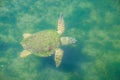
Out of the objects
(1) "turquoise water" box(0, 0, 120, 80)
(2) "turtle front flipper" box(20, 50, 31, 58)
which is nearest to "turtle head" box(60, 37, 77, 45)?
(1) "turquoise water" box(0, 0, 120, 80)

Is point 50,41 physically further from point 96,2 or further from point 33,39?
point 96,2

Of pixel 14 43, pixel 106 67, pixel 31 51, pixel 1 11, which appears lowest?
pixel 106 67

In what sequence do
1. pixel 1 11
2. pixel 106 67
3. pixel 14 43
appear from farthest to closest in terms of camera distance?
pixel 1 11
pixel 14 43
pixel 106 67

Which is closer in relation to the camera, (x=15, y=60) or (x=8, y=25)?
(x=15, y=60)

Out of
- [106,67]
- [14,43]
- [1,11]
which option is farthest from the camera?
[1,11]

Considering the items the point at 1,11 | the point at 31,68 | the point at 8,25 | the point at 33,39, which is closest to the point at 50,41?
the point at 33,39

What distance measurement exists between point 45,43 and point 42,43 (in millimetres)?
43

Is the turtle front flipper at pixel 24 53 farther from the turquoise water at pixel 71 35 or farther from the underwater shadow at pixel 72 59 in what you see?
the underwater shadow at pixel 72 59

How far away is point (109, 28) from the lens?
139 inches

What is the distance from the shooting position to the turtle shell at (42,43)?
310 cm

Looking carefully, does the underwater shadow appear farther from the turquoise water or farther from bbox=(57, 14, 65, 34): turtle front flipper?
bbox=(57, 14, 65, 34): turtle front flipper

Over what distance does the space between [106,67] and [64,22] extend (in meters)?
1.01

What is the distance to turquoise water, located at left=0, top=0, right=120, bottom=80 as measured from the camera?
3.08 m

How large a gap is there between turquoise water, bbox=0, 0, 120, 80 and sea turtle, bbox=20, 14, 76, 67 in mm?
113
